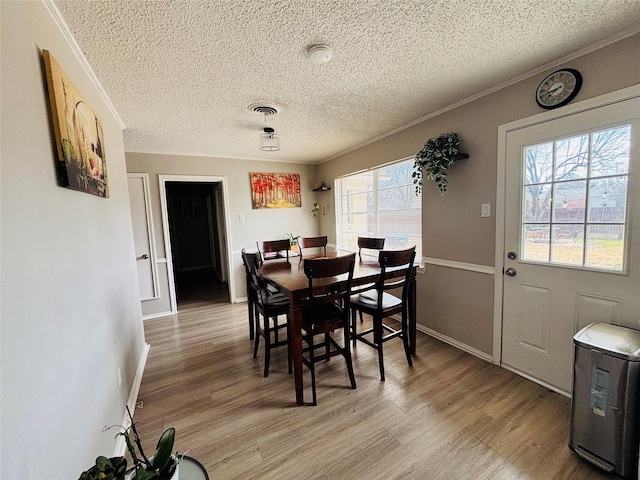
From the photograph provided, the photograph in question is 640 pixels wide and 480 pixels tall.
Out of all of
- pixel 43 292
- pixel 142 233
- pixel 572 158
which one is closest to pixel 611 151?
pixel 572 158

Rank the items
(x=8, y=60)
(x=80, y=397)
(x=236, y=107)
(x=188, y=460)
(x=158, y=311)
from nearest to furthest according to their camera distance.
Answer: (x=8, y=60)
(x=188, y=460)
(x=80, y=397)
(x=236, y=107)
(x=158, y=311)

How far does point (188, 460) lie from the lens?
3.28 ft

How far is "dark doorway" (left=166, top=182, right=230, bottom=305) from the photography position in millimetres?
6574

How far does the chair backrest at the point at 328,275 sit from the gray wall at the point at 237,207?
2600mm

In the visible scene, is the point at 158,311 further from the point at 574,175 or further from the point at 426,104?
the point at 574,175

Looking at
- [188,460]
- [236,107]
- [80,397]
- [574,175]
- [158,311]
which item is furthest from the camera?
[158,311]

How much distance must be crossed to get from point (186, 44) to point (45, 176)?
104 centimetres

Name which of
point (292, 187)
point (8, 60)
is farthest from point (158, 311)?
point (8, 60)

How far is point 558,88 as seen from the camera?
1.85 metres

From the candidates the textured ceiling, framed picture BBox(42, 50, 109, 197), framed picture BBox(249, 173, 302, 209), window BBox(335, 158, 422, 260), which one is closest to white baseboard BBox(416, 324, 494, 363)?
window BBox(335, 158, 422, 260)

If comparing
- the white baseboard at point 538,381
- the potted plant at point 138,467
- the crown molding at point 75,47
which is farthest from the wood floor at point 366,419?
the crown molding at point 75,47

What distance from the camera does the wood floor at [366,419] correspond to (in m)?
1.48

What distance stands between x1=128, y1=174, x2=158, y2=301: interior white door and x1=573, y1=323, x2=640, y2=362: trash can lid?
14.4 feet

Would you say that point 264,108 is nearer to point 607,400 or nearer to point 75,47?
point 75,47
